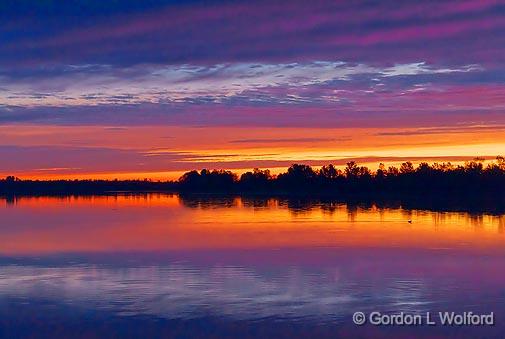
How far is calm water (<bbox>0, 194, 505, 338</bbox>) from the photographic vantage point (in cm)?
1175

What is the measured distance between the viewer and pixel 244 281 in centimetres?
1585

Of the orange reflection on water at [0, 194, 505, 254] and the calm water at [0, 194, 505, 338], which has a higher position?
the orange reflection on water at [0, 194, 505, 254]

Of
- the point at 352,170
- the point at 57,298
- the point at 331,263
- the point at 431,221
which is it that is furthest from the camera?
the point at 352,170

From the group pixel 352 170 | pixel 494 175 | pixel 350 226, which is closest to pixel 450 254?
pixel 350 226

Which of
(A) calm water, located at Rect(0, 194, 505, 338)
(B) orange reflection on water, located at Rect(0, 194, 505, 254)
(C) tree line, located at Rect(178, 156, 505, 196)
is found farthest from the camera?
(C) tree line, located at Rect(178, 156, 505, 196)

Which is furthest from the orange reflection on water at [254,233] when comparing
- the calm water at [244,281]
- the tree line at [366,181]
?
the tree line at [366,181]

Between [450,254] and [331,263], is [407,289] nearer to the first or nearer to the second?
[331,263]

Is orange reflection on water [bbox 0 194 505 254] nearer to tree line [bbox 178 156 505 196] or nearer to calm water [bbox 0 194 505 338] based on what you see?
calm water [bbox 0 194 505 338]

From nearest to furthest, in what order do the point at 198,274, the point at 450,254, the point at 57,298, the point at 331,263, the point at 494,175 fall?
the point at 57,298, the point at 198,274, the point at 331,263, the point at 450,254, the point at 494,175

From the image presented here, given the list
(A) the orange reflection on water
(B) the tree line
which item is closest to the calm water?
(A) the orange reflection on water

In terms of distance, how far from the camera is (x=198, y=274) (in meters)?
17.0

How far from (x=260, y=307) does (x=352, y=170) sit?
269ft

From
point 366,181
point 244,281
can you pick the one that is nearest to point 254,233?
point 244,281

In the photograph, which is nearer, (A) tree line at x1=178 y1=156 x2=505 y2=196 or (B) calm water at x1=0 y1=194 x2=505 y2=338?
(B) calm water at x1=0 y1=194 x2=505 y2=338
